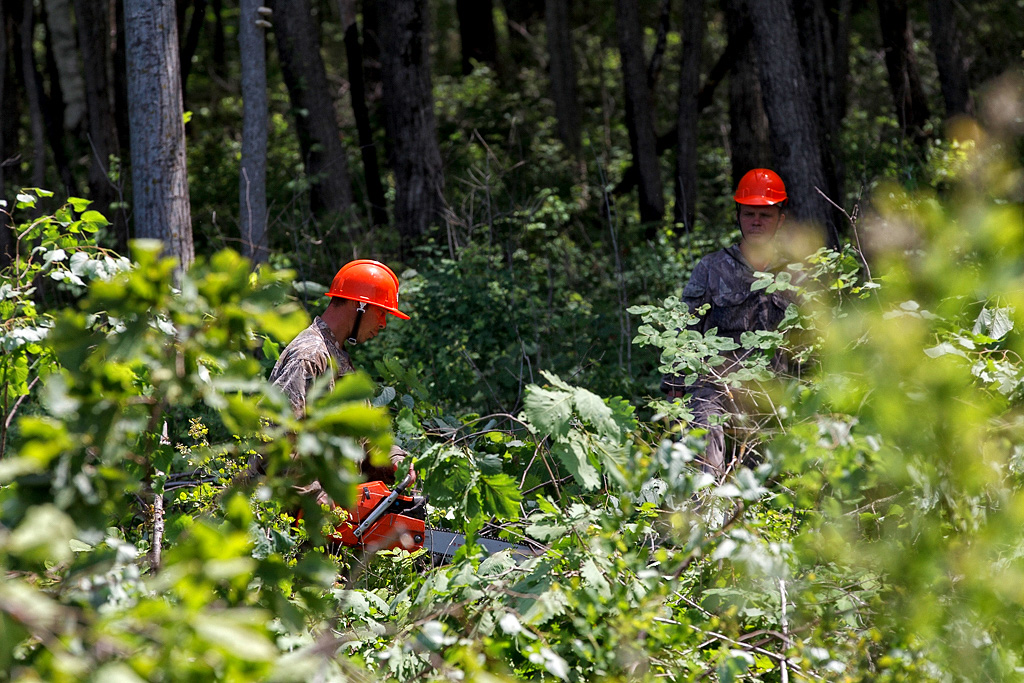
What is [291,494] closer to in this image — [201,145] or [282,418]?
[282,418]

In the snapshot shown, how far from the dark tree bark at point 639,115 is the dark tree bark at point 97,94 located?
21.4ft

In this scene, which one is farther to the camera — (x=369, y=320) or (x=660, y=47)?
(x=660, y=47)

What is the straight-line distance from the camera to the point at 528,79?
1788 cm

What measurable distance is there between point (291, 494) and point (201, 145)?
15.9 metres

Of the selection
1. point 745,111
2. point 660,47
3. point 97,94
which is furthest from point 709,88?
point 97,94

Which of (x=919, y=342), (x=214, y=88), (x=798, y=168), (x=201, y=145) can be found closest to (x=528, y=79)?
(x=201, y=145)

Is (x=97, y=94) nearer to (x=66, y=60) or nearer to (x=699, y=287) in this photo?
(x=66, y=60)

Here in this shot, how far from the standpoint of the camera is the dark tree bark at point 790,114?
7.86 m

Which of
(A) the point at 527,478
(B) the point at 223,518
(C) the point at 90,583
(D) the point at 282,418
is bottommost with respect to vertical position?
(A) the point at 527,478

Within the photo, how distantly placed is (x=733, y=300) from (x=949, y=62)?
32.9ft

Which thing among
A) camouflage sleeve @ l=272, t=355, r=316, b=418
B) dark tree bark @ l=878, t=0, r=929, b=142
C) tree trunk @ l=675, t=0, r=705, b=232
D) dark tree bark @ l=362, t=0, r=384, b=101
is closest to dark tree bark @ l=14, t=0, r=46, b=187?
Answer: dark tree bark @ l=362, t=0, r=384, b=101

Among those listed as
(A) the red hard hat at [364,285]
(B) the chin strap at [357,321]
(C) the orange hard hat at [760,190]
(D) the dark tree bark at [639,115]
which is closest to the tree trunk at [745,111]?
(D) the dark tree bark at [639,115]

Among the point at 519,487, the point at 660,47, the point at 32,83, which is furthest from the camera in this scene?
the point at 660,47

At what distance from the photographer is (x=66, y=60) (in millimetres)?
14797
